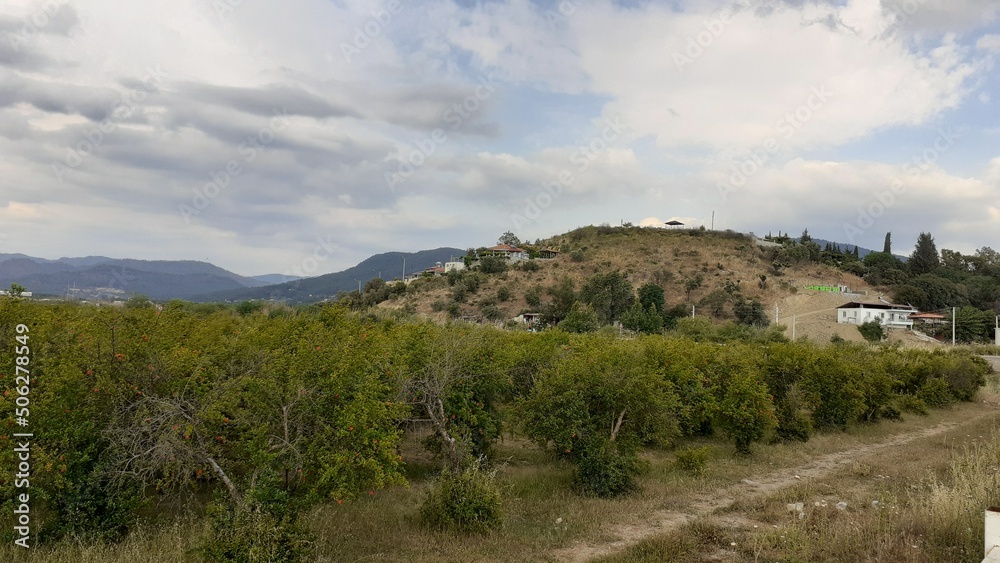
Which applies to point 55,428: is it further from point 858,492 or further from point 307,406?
point 858,492

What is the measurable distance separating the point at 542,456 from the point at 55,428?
12.9 metres

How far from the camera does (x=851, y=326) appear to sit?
6875 centimetres

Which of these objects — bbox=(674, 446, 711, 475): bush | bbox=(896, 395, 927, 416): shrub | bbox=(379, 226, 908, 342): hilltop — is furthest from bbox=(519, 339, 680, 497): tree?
bbox=(379, 226, 908, 342): hilltop

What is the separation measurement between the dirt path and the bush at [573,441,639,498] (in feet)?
4.54

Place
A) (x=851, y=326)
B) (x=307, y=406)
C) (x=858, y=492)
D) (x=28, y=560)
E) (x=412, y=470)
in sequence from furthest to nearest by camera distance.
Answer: (x=851, y=326)
(x=412, y=470)
(x=858, y=492)
(x=307, y=406)
(x=28, y=560)

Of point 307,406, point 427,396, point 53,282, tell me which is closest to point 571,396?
point 427,396

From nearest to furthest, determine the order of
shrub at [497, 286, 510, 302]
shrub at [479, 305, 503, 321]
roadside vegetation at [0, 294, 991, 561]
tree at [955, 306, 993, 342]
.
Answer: roadside vegetation at [0, 294, 991, 561] → tree at [955, 306, 993, 342] → shrub at [479, 305, 503, 321] → shrub at [497, 286, 510, 302]

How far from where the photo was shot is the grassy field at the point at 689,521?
8.91m

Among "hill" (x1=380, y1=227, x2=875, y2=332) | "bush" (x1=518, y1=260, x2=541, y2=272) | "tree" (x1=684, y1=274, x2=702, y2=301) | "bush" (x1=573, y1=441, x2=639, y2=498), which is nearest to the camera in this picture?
"bush" (x1=573, y1=441, x2=639, y2=498)

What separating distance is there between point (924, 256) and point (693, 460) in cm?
12270

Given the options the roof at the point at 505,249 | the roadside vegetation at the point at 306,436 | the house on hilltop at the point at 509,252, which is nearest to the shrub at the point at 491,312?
the house on hilltop at the point at 509,252

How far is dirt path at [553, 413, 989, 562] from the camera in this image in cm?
992

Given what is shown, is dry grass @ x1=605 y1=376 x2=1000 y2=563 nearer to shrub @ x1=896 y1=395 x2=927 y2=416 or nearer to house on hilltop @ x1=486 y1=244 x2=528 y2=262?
shrub @ x1=896 y1=395 x2=927 y2=416

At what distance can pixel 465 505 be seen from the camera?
418 inches
